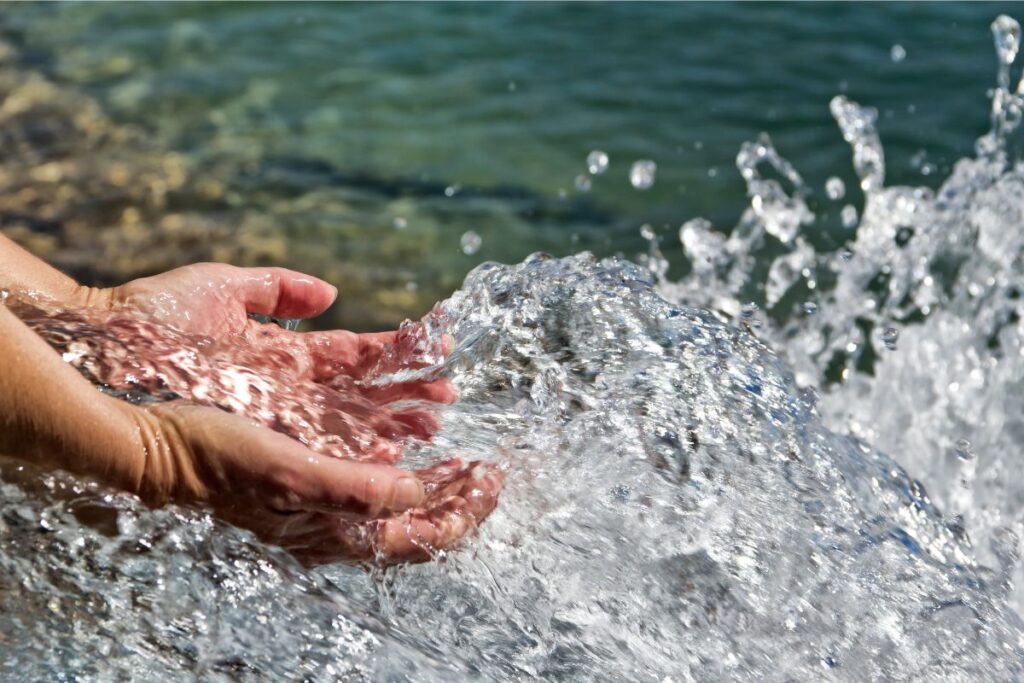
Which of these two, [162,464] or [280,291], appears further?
[280,291]

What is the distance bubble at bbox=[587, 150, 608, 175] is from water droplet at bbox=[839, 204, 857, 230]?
109 centimetres

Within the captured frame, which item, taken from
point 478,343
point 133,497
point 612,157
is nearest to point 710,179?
point 612,157

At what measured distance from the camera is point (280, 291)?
295cm

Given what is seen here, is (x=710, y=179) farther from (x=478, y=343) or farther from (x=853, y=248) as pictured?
(x=478, y=343)

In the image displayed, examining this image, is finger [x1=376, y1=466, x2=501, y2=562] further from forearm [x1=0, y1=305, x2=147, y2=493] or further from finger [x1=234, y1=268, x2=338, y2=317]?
finger [x1=234, y1=268, x2=338, y2=317]

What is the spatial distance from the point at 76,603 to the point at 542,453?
1.13 m

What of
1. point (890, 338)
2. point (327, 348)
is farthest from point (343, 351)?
point (890, 338)

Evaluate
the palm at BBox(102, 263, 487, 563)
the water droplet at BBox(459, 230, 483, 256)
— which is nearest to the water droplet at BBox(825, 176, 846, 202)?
the water droplet at BBox(459, 230, 483, 256)

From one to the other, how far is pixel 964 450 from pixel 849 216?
152 centimetres

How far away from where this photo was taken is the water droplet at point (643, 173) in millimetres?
5387

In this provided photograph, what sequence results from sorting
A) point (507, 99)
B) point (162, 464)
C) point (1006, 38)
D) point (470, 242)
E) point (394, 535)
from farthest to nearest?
point (507, 99) → point (1006, 38) → point (470, 242) → point (394, 535) → point (162, 464)

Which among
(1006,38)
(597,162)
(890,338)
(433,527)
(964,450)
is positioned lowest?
(964,450)

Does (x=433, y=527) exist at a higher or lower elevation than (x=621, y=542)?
higher

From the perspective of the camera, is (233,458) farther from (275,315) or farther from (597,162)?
(597,162)
